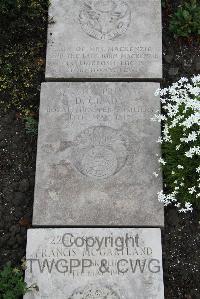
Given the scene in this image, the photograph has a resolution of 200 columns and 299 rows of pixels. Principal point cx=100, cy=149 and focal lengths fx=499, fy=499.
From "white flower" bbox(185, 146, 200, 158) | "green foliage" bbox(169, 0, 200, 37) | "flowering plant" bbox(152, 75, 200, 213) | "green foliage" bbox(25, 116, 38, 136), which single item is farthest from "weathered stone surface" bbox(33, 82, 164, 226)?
"green foliage" bbox(169, 0, 200, 37)

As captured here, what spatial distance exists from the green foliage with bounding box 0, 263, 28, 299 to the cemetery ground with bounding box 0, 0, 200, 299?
265 mm

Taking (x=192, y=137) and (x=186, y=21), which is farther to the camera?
(x=186, y=21)

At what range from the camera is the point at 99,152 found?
4547 millimetres

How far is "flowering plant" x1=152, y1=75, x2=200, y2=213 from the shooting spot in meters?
4.36

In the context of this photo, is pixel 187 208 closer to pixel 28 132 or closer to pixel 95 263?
pixel 95 263

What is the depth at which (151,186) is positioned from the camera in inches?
175

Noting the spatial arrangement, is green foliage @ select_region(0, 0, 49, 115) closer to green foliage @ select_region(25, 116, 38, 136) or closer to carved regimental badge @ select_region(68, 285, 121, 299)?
green foliage @ select_region(25, 116, 38, 136)

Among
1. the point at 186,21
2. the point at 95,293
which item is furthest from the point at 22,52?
the point at 95,293

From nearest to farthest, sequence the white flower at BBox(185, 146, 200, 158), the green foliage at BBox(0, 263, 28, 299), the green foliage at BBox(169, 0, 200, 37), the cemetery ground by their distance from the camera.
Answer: the green foliage at BBox(0, 263, 28, 299) → the white flower at BBox(185, 146, 200, 158) → the cemetery ground → the green foliage at BBox(169, 0, 200, 37)

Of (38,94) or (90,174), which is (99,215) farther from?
(38,94)

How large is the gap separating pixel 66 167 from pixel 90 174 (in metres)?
0.23

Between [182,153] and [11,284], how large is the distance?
1.85 meters

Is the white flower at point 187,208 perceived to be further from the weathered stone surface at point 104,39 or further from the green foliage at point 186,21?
the green foliage at point 186,21

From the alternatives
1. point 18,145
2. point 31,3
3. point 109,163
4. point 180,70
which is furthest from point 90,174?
point 31,3
